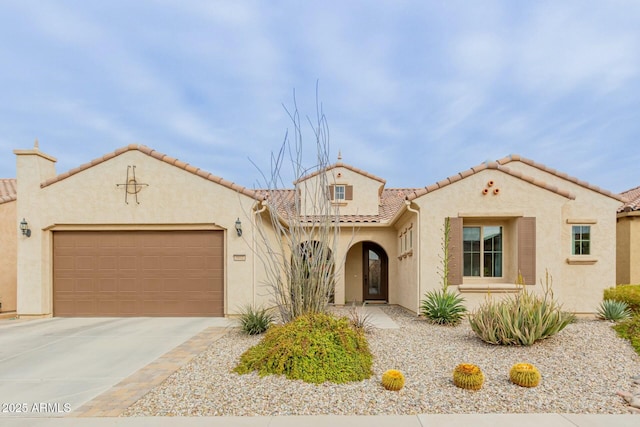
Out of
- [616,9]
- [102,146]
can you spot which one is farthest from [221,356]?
[616,9]

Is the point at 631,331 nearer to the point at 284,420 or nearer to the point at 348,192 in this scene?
the point at 284,420

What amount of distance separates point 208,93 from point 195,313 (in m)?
7.89


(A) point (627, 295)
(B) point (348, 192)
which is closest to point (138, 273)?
(B) point (348, 192)

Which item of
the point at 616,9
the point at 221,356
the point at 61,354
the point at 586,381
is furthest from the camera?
the point at 616,9

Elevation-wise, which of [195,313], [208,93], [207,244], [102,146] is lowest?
[195,313]

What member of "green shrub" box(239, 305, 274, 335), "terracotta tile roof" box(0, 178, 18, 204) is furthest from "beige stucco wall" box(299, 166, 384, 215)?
"terracotta tile roof" box(0, 178, 18, 204)

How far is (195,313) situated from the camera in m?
11.2

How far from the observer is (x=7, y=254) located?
13.5m

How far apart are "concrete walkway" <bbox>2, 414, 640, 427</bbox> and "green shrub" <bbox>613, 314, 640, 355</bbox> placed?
351 centimetres

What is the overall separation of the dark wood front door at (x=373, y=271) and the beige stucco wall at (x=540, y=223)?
17.2ft

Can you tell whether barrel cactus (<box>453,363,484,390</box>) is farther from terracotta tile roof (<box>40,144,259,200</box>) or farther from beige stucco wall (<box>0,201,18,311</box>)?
beige stucco wall (<box>0,201,18,311</box>)

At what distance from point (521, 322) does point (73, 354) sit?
836cm

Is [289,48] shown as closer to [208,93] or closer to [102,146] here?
[208,93]

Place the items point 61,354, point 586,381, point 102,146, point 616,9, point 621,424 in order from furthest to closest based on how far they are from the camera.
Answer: point 102,146 < point 616,9 < point 61,354 < point 586,381 < point 621,424
